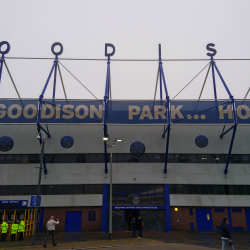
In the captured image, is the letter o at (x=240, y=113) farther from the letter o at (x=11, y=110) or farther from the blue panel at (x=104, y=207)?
the letter o at (x=11, y=110)

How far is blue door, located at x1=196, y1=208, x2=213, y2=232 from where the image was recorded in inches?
1153

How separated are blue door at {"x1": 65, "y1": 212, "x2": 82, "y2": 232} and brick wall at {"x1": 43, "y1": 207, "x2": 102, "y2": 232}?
349 mm

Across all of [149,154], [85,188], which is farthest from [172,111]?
[85,188]

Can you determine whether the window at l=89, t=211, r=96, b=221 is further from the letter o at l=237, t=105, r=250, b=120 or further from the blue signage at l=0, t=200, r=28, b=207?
the letter o at l=237, t=105, r=250, b=120

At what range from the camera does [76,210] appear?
A: 29609 mm

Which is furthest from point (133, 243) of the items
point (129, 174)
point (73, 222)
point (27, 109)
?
point (27, 109)

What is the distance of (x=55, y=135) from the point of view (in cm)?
3183

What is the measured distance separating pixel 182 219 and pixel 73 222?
1295cm

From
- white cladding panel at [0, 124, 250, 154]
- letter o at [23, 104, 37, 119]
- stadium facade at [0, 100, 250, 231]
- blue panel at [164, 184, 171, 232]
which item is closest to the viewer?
letter o at [23, 104, 37, 119]

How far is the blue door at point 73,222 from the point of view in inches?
1149

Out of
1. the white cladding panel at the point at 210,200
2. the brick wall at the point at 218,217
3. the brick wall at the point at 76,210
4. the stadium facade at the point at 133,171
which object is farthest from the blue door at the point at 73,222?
the brick wall at the point at 218,217

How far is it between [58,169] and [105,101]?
34.5ft

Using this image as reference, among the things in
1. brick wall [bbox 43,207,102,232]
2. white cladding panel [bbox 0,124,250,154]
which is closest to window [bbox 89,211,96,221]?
brick wall [bbox 43,207,102,232]

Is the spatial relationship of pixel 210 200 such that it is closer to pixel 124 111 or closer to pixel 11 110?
pixel 124 111
